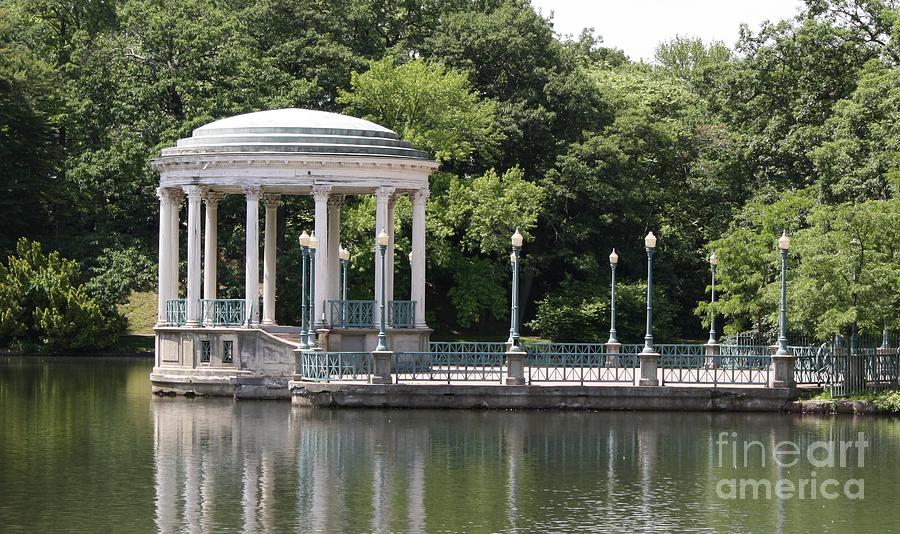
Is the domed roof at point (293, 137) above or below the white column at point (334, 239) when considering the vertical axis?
above

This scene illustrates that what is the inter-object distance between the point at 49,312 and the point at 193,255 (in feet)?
75.6

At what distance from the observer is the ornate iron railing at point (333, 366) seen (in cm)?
5175

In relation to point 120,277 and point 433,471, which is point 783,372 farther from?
point 120,277

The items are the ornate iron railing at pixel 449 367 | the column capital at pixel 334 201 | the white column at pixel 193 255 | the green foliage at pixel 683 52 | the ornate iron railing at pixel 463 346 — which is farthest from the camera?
the green foliage at pixel 683 52

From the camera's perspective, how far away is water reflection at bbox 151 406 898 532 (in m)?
30.3

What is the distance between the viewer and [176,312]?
59125mm

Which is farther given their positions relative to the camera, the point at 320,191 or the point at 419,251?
the point at 419,251

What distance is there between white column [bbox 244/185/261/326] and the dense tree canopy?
19.6m

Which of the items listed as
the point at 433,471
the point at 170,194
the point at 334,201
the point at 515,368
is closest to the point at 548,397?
the point at 515,368

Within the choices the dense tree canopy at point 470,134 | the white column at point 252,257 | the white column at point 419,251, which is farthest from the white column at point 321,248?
the dense tree canopy at point 470,134

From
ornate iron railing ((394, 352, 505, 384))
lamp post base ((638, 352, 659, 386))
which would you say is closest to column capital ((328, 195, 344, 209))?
ornate iron railing ((394, 352, 505, 384))

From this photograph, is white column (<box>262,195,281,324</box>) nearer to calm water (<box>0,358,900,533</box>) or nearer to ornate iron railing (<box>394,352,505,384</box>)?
→ ornate iron railing (<box>394,352,505,384</box>)

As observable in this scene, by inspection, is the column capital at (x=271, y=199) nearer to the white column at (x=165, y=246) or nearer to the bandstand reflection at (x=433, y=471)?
the white column at (x=165, y=246)

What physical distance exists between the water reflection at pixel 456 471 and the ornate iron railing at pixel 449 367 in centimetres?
298
